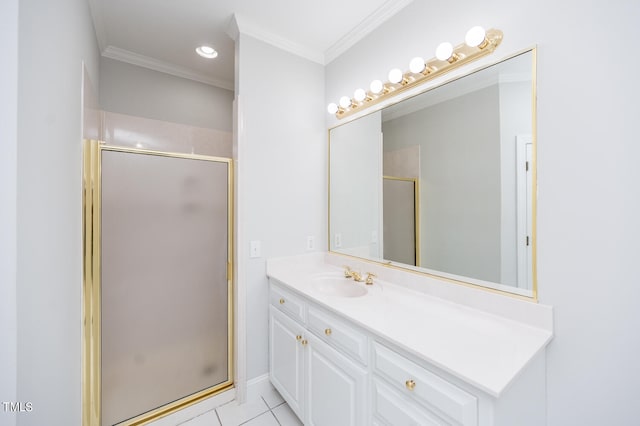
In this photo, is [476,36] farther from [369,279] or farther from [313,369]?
[313,369]

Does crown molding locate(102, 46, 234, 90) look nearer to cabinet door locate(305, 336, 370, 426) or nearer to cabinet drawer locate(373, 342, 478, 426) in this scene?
cabinet door locate(305, 336, 370, 426)

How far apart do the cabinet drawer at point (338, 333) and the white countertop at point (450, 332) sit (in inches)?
2.5

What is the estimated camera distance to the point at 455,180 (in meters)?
1.33

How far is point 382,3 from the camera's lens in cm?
153

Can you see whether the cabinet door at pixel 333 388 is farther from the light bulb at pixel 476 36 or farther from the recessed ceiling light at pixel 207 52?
the recessed ceiling light at pixel 207 52

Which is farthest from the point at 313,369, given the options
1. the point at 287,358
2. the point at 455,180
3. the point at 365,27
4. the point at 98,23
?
the point at 98,23

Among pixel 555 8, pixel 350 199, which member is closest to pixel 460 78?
pixel 555 8

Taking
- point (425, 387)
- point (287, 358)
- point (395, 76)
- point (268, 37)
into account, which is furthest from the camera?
point (268, 37)

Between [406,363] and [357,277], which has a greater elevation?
[357,277]

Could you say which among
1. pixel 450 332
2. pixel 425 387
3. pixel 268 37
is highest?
pixel 268 37

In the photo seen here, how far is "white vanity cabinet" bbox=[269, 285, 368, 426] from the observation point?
3.63ft

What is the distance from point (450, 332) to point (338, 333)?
0.48 m

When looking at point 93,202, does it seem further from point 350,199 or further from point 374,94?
point 374,94

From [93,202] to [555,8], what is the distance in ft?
7.67
